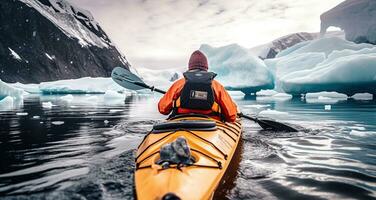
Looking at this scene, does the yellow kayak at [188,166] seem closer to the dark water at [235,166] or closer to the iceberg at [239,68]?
the dark water at [235,166]

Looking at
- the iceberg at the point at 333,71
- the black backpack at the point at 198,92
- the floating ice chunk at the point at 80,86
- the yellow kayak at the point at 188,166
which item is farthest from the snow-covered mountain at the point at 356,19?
the yellow kayak at the point at 188,166

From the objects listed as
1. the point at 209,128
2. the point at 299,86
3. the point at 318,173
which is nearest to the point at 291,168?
the point at 318,173

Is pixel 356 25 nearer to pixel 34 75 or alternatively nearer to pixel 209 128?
pixel 209 128

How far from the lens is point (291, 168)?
3.72 metres

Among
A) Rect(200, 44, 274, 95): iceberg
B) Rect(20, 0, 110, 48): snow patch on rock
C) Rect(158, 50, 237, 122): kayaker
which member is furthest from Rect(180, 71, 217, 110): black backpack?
Rect(20, 0, 110, 48): snow patch on rock

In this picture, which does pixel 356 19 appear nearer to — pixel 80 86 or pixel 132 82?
pixel 80 86

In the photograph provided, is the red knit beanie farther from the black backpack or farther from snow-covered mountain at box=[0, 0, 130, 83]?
snow-covered mountain at box=[0, 0, 130, 83]

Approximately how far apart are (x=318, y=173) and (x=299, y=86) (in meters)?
21.1

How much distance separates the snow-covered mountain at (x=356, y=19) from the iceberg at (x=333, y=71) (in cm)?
448

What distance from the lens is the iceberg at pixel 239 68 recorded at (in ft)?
87.7

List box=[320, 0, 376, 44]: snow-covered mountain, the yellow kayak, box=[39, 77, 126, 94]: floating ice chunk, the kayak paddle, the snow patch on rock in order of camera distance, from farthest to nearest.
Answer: the snow patch on rock < box=[39, 77, 126, 94]: floating ice chunk < box=[320, 0, 376, 44]: snow-covered mountain < the kayak paddle < the yellow kayak

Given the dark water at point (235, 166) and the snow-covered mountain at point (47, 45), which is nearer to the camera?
the dark water at point (235, 166)

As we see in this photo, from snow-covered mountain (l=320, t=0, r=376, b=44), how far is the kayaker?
108ft

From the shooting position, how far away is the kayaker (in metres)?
4.02
